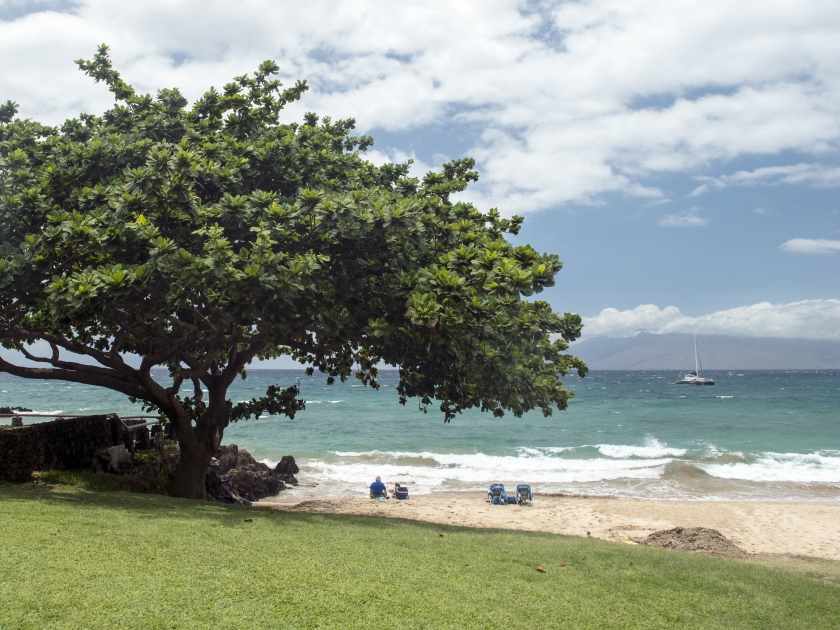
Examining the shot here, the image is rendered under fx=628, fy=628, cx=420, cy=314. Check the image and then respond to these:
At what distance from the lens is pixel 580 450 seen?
134ft

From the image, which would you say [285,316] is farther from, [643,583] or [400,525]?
[643,583]

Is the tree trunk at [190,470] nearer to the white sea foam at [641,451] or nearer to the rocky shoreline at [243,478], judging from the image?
the rocky shoreline at [243,478]

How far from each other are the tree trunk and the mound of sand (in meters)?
10.2

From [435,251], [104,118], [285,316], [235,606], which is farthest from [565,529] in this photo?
[104,118]

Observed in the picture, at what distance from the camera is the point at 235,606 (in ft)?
17.7

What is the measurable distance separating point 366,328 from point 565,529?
11840 millimetres

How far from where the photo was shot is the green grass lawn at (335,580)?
531 cm

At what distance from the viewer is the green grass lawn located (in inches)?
209

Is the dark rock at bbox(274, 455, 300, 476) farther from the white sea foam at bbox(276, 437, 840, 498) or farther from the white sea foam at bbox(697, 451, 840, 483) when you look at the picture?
the white sea foam at bbox(697, 451, 840, 483)

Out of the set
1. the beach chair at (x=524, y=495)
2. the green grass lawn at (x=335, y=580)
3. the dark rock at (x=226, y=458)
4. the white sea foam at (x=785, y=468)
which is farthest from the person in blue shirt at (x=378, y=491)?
the white sea foam at (x=785, y=468)

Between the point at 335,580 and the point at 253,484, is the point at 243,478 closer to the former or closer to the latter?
the point at 253,484

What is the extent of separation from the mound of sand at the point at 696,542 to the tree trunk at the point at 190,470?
10.2 metres

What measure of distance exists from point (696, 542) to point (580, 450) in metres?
27.8

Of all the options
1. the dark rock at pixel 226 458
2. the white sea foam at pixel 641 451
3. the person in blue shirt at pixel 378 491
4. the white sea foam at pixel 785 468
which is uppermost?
the dark rock at pixel 226 458
